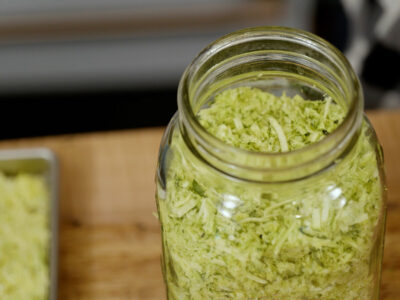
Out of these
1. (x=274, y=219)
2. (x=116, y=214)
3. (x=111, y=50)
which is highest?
(x=274, y=219)

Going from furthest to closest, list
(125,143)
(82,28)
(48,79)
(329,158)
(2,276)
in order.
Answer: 1. (48,79)
2. (82,28)
3. (125,143)
4. (2,276)
5. (329,158)

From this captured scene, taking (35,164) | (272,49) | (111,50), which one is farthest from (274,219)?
(111,50)

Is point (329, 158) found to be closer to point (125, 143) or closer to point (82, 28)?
point (125, 143)

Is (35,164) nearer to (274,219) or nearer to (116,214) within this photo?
(116,214)

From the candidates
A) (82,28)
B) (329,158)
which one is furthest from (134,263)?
(82,28)

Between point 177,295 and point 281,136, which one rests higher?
point 281,136

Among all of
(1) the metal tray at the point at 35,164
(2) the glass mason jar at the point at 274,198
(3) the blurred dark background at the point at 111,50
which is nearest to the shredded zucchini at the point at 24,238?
(1) the metal tray at the point at 35,164

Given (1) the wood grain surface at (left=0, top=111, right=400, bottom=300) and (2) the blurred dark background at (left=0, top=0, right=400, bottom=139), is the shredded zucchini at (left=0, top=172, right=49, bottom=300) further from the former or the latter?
(2) the blurred dark background at (left=0, top=0, right=400, bottom=139)
